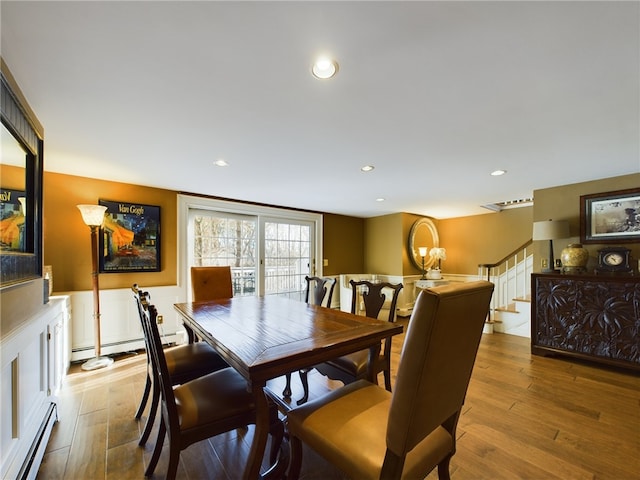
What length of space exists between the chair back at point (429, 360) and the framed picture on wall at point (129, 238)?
360 centimetres

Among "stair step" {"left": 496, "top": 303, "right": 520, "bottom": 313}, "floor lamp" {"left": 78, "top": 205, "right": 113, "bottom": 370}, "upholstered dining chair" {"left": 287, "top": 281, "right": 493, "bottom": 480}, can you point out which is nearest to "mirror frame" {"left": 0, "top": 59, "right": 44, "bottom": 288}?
"floor lamp" {"left": 78, "top": 205, "right": 113, "bottom": 370}

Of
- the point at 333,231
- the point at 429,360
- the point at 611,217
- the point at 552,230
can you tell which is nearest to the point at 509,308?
the point at 552,230

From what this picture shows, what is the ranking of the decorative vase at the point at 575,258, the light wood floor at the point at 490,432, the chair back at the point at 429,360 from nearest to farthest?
the chair back at the point at 429,360 → the light wood floor at the point at 490,432 → the decorative vase at the point at 575,258

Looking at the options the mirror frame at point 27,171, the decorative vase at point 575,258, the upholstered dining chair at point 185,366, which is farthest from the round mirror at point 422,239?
the mirror frame at point 27,171

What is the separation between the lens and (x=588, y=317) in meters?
2.97

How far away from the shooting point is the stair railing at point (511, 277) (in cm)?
447

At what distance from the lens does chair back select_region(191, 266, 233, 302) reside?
2.97 m

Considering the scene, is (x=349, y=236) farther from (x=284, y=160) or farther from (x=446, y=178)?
(x=284, y=160)

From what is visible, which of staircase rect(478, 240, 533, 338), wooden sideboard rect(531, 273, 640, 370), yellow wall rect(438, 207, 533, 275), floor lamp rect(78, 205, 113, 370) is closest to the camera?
wooden sideboard rect(531, 273, 640, 370)

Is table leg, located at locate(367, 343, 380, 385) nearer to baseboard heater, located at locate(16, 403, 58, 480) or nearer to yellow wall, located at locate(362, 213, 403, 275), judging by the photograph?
baseboard heater, located at locate(16, 403, 58, 480)

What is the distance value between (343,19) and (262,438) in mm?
1821

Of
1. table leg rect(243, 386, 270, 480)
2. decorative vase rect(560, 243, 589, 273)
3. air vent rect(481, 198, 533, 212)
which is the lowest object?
table leg rect(243, 386, 270, 480)

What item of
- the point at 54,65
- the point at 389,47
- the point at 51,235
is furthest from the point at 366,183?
the point at 51,235

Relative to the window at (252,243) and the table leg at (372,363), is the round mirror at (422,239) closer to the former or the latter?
the window at (252,243)
